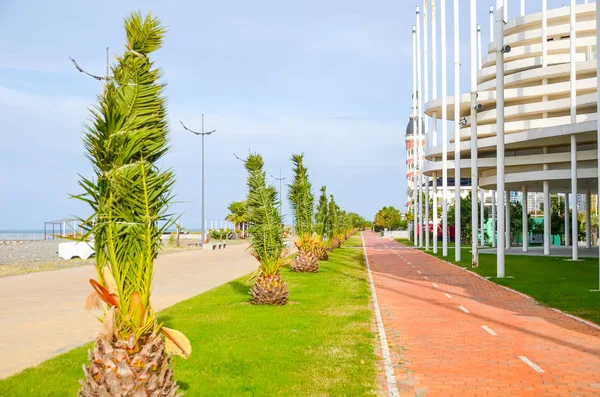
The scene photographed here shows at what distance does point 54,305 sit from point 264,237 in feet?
20.0

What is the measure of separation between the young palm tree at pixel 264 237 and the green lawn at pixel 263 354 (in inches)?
20.4

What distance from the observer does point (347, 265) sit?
38156 millimetres

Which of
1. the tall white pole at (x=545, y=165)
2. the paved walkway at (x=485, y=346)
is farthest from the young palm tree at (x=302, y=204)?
the tall white pole at (x=545, y=165)

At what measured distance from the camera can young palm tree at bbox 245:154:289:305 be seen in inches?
762

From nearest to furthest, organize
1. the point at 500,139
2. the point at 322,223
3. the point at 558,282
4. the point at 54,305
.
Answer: the point at 54,305
the point at 558,282
the point at 500,139
the point at 322,223

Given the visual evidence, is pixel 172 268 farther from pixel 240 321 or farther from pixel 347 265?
pixel 240 321

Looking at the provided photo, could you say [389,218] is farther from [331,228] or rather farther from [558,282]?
[558,282]

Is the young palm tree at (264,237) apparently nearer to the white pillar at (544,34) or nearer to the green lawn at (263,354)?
the green lawn at (263,354)

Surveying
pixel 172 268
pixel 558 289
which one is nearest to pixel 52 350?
pixel 558 289

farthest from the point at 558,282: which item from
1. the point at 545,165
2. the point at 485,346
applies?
the point at 545,165

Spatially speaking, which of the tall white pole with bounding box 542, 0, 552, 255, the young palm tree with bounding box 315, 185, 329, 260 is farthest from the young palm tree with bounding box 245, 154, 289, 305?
the tall white pole with bounding box 542, 0, 552, 255

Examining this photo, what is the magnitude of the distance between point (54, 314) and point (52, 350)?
550 cm

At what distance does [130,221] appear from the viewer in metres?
7.50

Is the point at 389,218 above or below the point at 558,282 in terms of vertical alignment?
above
